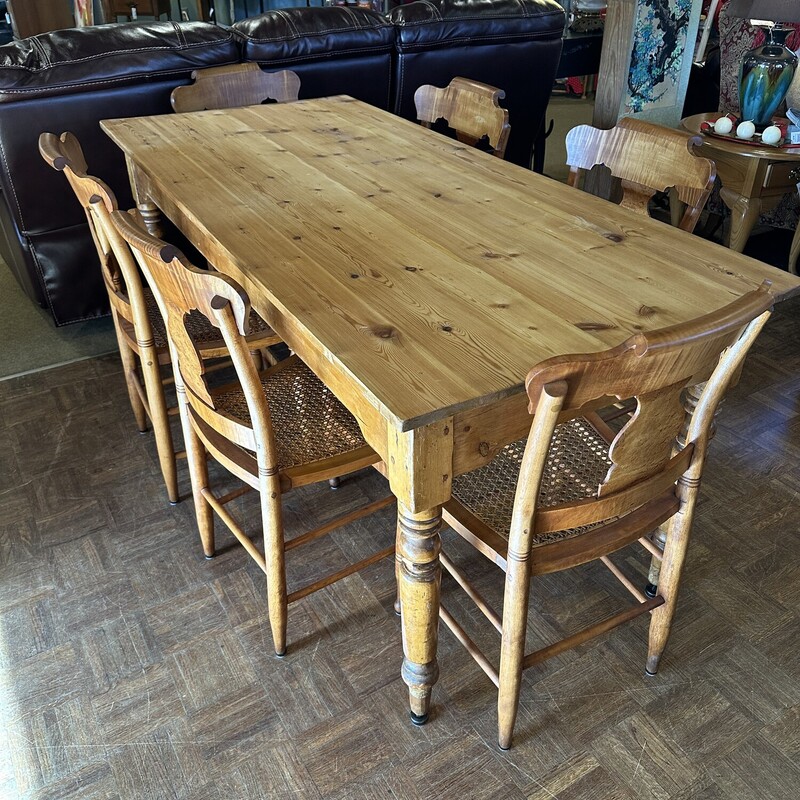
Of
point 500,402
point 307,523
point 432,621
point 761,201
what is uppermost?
point 500,402

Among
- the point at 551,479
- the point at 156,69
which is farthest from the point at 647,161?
the point at 156,69

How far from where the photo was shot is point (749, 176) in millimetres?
2725

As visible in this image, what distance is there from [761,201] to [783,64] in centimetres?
48

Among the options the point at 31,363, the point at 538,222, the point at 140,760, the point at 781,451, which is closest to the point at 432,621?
the point at 140,760

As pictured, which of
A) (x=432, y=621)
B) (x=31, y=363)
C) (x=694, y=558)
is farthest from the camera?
(x=31, y=363)

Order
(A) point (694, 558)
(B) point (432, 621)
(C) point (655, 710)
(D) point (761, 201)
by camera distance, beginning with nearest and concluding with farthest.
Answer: (B) point (432, 621) < (C) point (655, 710) < (A) point (694, 558) < (D) point (761, 201)

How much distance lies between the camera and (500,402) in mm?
1146

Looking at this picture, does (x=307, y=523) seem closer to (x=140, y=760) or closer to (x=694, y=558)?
(x=140, y=760)

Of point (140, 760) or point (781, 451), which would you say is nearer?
point (140, 760)

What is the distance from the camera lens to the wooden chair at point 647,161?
1.68 metres

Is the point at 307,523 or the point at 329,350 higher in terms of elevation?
the point at 329,350

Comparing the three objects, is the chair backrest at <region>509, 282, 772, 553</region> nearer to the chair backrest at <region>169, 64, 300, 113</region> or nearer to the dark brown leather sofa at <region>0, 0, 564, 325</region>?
the chair backrest at <region>169, 64, 300, 113</region>

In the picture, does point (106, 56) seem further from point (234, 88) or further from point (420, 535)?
point (420, 535)

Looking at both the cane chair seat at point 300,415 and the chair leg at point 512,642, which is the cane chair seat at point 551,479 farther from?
the cane chair seat at point 300,415
